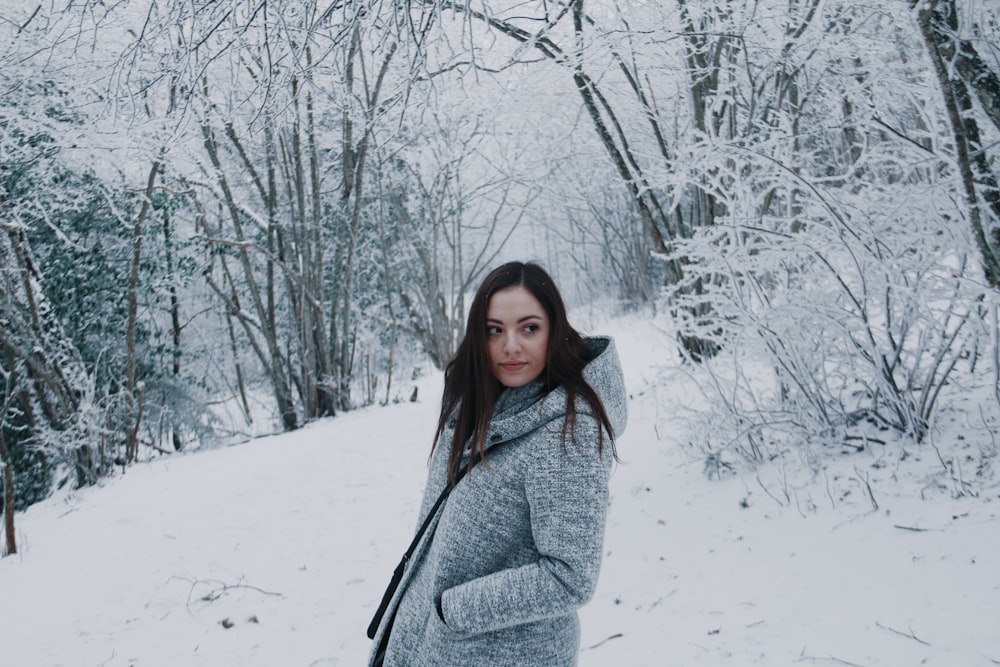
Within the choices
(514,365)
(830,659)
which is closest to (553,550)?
(514,365)

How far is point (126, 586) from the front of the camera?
3406 millimetres

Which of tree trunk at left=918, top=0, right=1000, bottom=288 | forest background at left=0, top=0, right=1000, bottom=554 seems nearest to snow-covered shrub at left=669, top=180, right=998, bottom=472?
forest background at left=0, top=0, right=1000, bottom=554

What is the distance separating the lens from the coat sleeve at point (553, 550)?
1032 millimetres

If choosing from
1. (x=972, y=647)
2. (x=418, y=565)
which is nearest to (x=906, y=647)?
(x=972, y=647)

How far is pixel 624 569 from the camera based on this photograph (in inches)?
122

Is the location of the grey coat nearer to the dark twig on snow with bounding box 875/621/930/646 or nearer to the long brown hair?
the long brown hair

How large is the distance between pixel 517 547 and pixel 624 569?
2.17 m

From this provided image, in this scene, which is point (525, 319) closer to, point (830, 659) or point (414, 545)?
point (414, 545)

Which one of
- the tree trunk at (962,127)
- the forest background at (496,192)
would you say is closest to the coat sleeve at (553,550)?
the forest background at (496,192)

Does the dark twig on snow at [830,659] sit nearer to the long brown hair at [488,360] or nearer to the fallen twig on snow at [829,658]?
the fallen twig on snow at [829,658]

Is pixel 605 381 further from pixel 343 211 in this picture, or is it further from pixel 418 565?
pixel 343 211

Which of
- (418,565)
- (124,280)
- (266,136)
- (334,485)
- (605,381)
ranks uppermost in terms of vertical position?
(266,136)

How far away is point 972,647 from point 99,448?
6344mm

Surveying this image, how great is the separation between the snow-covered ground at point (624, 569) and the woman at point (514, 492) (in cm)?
142
